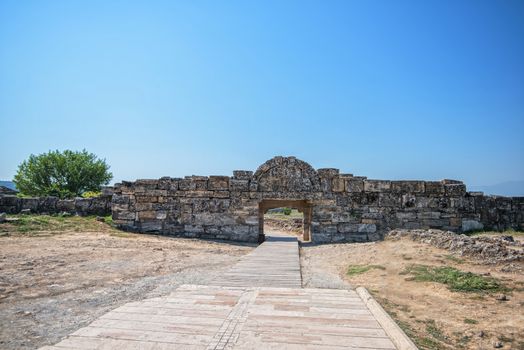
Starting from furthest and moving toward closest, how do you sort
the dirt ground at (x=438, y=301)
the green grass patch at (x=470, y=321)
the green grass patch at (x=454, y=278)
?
the green grass patch at (x=454, y=278), the green grass patch at (x=470, y=321), the dirt ground at (x=438, y=301)

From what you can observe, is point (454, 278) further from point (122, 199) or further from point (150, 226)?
point (122, 199)

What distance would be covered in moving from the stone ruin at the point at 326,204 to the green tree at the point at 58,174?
16.2 meters

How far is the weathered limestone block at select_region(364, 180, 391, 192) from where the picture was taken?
478 inches

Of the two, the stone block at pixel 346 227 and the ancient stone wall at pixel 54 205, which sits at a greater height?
the ancient stone wall at pixel 54 205

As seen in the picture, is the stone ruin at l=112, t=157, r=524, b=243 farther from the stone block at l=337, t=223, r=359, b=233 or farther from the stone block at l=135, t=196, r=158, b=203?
the stone block at l=135, t=196, r=158, b=203

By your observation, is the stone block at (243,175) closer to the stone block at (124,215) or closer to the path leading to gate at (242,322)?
the stone block at (124,215)

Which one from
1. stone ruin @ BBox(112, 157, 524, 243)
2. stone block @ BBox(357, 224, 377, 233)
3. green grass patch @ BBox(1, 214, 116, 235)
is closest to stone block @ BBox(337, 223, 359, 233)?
stone ruin @ BBox(112, 157, 524, 243)

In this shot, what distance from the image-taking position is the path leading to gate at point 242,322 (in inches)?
123

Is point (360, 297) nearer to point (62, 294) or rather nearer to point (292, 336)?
point (292, 336)

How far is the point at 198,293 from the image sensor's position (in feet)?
15.6

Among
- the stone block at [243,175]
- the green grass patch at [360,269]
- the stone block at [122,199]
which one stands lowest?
the green grass patch at [360,269]

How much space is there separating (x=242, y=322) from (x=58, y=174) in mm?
26584

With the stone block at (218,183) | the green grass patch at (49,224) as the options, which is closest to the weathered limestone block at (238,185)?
the stone block at (218,183)

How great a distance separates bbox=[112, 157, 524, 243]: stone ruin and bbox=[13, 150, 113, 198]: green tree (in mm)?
16168
